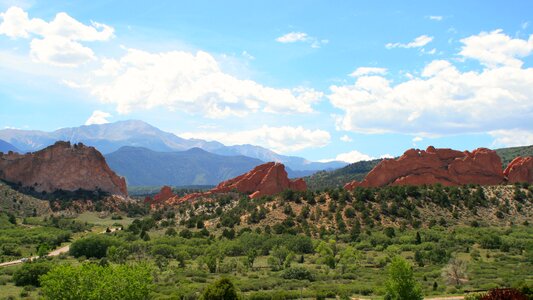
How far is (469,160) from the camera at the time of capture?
5128 inches

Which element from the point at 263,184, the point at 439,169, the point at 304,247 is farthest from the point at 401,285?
the point at 263,184

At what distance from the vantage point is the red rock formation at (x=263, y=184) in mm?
137375

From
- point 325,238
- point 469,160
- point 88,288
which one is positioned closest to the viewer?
point 88,288

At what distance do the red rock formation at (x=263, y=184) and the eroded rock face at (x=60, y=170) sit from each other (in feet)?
95.2

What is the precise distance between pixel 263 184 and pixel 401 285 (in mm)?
102171

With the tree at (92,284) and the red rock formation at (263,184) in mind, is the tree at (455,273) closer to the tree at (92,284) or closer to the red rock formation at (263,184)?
the tree at (92,284)

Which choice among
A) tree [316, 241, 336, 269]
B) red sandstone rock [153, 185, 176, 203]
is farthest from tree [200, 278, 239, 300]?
red sandstone rock [153, 185, 176, 203]

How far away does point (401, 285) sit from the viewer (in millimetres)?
38000

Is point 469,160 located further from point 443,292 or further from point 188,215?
point 443,292

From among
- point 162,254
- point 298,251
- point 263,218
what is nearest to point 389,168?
point 263,218

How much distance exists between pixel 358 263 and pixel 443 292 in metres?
19.9

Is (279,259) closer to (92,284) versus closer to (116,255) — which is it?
→ (116,255)

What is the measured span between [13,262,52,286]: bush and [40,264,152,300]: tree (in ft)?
60.6

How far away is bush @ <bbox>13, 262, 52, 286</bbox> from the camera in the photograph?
52.9 metres
